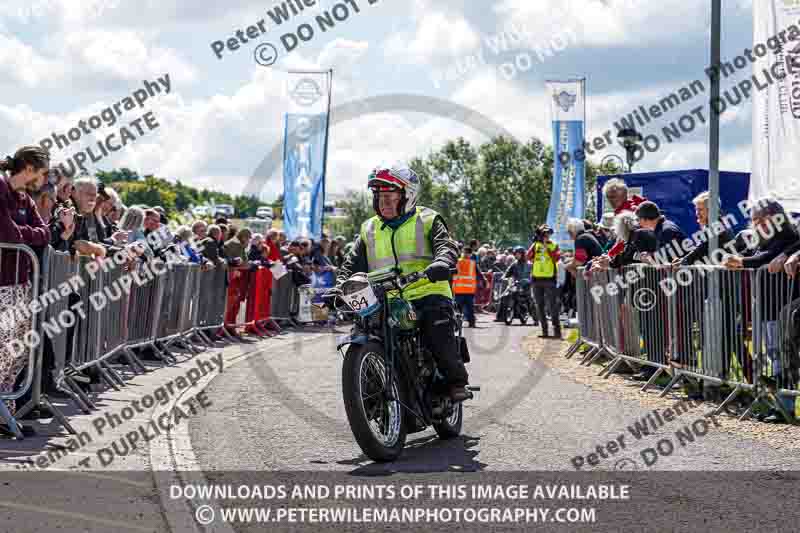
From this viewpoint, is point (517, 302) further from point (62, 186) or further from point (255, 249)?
point (62, 186)

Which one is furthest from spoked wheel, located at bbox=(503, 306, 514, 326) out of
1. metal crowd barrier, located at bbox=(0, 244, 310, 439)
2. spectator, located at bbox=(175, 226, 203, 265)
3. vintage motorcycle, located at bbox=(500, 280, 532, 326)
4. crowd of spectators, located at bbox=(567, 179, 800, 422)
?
crowd of spectators, located at bbox=(567, 179, 800, 422)

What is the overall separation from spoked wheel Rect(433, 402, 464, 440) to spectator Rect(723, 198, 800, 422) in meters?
2.57

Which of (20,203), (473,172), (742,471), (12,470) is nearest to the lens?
(12,470)

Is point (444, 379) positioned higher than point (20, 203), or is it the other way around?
point (20, 203)

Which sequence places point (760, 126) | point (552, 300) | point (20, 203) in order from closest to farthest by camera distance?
point (20, 203) < point (760, 126) < point (552, 300)

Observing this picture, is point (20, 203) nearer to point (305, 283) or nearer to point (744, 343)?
point (744, 343)

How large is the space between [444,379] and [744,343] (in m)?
3.16

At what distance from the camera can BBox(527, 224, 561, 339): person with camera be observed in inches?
792

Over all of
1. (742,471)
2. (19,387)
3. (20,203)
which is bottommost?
(742,471)

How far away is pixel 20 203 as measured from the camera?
7.79 meters

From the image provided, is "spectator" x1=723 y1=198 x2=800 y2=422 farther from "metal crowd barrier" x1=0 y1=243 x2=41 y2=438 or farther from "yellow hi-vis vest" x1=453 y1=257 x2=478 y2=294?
"yellow hi-vis vest" x1=453 y1=257 x2=478 y2=294

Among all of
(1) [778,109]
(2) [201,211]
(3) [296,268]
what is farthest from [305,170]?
(2) [201,211]

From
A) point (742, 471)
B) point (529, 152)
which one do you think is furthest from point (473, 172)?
point (742, 471)

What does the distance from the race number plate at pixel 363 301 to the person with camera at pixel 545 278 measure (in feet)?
42.6
